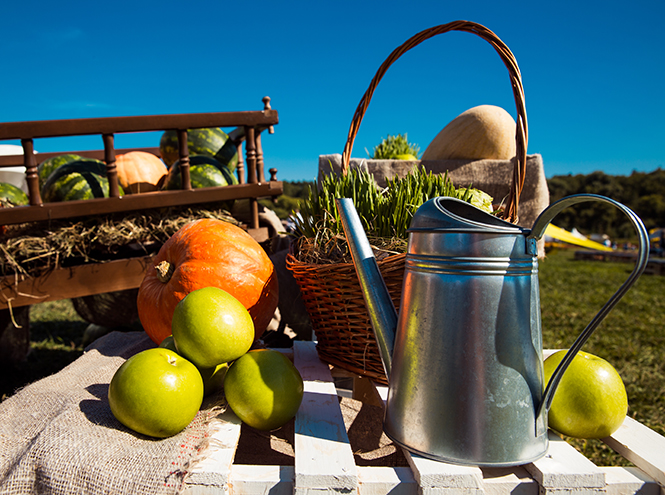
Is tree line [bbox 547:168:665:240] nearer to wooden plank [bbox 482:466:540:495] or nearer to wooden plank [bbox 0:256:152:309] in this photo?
wooden plank [bbox 0:256:152:309]

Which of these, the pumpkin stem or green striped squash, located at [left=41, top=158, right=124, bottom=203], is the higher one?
green striped squash, located at [left=41, top=158, right=124, bottom=203]

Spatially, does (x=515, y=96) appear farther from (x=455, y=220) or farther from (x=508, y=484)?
(x=508, y=484)

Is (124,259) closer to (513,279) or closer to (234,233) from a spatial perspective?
(234,233)

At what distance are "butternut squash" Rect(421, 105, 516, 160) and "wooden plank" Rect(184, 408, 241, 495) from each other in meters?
1.86

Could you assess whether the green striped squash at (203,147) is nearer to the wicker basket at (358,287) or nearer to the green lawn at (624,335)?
the wicker basket at (358,287)

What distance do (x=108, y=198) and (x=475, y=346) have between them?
181 centimetres

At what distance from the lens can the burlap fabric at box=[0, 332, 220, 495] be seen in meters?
0.82

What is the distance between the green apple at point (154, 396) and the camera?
0.90m

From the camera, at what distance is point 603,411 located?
989 mm

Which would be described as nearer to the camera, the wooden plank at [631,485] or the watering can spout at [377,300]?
the wooden plank at [631,485]

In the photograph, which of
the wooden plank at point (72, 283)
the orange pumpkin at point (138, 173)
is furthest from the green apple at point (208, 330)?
the orange pumpkin at point (138, 173)

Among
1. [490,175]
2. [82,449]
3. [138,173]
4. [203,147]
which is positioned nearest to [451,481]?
[82,449]

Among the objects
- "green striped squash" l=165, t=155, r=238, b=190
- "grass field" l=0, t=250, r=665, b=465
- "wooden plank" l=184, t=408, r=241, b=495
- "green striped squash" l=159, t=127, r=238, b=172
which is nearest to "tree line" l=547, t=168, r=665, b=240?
"grass field" l=0, t=250, r=665, b=465

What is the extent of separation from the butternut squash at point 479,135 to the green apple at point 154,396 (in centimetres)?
187
